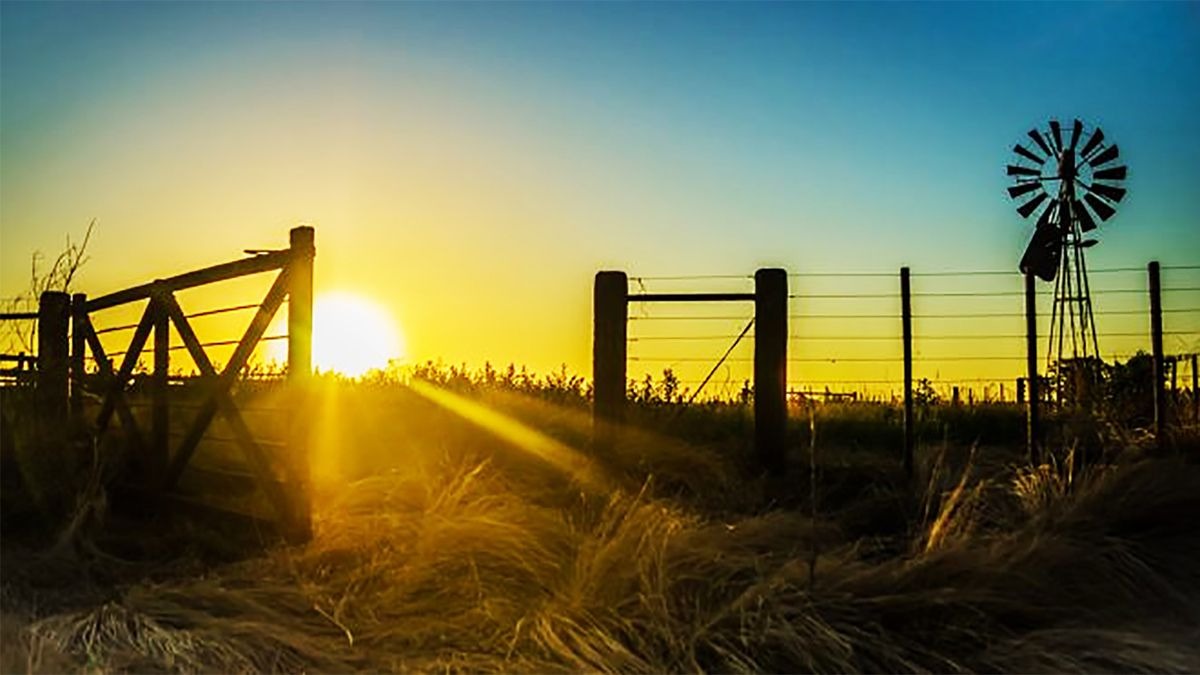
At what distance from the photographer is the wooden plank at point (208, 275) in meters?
8.69

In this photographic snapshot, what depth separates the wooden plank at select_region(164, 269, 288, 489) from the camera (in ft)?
28.6

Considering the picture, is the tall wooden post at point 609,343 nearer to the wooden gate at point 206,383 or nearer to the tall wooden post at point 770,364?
the tall wooden post at point 770,364

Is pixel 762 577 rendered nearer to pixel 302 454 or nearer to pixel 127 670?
pixel 127 670

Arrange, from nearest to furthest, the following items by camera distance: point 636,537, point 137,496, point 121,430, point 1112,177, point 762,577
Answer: point 762,577, point 636,537, point 137,496, point 121,430, point 1112,177

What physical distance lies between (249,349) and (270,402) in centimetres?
403

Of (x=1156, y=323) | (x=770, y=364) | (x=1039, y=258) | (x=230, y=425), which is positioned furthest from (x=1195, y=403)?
(x=230, y=425)

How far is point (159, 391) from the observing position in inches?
401

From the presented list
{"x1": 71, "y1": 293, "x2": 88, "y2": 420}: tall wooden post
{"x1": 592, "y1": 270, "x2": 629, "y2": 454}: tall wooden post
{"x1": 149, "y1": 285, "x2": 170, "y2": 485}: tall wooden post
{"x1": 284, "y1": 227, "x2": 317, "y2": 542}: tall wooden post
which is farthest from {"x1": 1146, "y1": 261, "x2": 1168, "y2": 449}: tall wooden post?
{"x1": 71, "y1": 293, "x2": 88, "y2": 420}: tall wooden post

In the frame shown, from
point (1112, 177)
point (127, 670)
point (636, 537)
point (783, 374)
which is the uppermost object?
point (1112, 177)

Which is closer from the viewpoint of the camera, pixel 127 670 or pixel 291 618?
pixel 127 670

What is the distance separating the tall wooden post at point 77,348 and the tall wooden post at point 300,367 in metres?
3.42

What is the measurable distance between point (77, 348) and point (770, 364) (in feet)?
20.3

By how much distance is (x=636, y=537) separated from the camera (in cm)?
639

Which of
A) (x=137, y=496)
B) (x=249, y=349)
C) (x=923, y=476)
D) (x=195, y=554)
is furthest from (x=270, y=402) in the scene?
(x=923, y=476)
